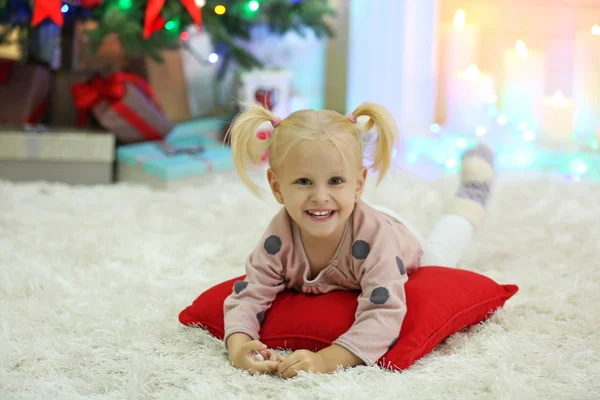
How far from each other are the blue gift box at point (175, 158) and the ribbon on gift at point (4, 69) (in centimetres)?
44

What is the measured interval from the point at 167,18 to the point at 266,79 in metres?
0.46

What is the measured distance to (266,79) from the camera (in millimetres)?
2686

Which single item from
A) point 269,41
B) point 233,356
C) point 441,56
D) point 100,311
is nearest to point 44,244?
point 100,311

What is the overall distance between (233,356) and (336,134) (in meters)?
0.37

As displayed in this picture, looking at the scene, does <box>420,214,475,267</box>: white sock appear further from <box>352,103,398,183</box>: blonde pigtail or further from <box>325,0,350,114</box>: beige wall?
<box>325,0,350,114</box>: beige wall

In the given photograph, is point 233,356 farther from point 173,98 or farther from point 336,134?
point 173,98

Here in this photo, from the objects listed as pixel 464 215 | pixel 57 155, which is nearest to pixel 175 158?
pixel 57 155

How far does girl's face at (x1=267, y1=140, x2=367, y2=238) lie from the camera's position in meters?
1.19

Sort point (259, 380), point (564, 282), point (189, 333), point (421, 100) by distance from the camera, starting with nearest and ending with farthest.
Result: 1. point (259, 380)
2. point (189, 333)
3. point (564, 282)
4. point (421, 100)

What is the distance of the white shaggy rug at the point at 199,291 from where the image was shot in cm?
111

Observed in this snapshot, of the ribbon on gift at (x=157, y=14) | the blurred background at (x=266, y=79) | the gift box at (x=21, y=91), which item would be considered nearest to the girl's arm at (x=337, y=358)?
the blurred background at (x=266, y=79)

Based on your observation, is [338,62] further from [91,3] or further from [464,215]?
[464,215]

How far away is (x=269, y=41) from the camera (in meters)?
3.05

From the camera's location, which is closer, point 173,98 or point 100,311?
point 100,311
